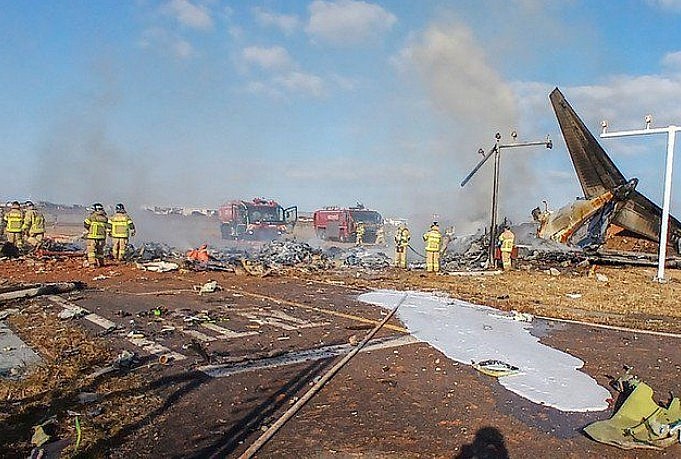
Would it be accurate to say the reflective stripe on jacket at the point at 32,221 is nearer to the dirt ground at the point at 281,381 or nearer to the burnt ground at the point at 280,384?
the dirt ground at the point at 281,381

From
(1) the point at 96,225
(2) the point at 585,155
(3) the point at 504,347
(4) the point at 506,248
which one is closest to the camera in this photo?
(3) the point at 504,347

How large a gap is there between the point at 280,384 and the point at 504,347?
10.4ft

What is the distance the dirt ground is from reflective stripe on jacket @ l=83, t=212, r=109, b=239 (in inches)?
167

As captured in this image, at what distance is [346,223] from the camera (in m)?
32.0

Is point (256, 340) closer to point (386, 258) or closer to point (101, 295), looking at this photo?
point (101, 295)

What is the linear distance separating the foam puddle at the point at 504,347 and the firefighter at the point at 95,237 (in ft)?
25.5

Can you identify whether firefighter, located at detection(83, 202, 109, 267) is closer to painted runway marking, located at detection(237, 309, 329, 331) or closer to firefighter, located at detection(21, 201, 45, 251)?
firefighter, located at detection(21, 201, 45, 251)

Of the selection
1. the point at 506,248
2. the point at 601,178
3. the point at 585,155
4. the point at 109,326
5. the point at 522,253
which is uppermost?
the point at 585,155

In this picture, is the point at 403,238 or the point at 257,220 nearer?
the point at 403,238

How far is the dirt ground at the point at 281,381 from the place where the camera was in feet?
12.7

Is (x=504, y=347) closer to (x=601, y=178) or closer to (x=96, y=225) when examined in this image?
(x=96, y=225)

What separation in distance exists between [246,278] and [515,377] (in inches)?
347

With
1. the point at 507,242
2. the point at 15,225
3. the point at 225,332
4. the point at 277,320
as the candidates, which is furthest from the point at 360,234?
the point at 225,332

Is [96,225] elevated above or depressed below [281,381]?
above
